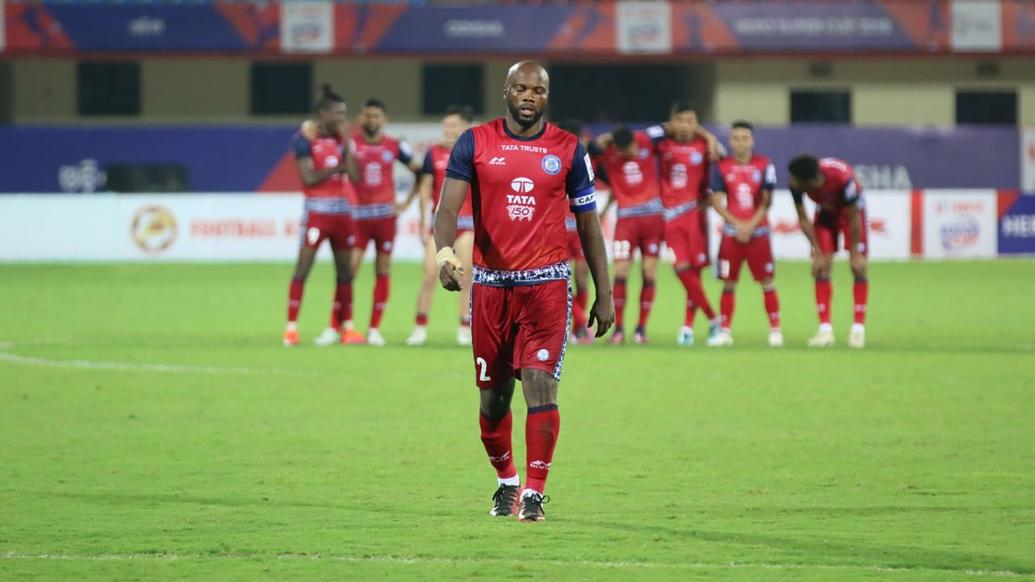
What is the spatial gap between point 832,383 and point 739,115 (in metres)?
32.0

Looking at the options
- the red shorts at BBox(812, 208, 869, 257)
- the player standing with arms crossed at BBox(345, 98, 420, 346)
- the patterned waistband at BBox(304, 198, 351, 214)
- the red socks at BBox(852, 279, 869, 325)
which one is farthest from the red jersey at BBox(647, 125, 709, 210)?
the patterned waistband at BBox(304, 198, 351, 214)

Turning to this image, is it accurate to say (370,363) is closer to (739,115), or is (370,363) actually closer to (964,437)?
(964,437)

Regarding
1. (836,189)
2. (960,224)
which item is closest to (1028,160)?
(960,224)

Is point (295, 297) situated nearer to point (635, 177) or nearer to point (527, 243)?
point (635, 177)

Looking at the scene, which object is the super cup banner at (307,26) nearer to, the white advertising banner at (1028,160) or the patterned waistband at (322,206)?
the white advertising banner at (1028,160)

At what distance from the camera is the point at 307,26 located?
44312 millimetres

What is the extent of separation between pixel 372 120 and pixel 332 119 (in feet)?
2.27

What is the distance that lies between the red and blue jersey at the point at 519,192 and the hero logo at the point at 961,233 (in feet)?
92.7

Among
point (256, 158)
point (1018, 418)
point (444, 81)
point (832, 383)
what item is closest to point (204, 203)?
point (256, 158)

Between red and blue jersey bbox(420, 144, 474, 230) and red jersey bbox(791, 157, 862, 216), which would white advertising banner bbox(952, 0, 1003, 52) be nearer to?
red jersey bbox(791, 157, 862, 216)

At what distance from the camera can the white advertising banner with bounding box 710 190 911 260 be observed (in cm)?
3541

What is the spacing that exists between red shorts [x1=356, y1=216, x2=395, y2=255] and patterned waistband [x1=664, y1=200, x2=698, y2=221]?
2.91m

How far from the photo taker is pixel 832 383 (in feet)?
52.0

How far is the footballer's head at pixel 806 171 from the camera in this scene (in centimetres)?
1819
